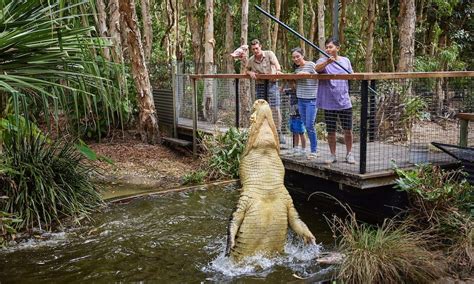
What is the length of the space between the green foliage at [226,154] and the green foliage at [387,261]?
430 cm

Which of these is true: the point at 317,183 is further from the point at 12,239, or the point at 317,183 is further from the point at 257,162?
the point at 12,239

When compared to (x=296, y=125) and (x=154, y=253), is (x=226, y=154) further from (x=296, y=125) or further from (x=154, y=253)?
(x=154, y=253)

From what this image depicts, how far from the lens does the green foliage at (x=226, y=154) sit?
8.80 metres

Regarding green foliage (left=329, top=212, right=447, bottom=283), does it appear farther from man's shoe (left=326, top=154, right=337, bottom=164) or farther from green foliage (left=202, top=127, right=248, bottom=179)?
green foliage (left=202, top=127, right=248, bottom=179)

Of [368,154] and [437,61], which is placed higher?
[437,61]

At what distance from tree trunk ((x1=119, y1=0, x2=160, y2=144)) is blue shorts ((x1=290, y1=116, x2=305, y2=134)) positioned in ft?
16.3

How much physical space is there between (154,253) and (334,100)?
9.17 feet

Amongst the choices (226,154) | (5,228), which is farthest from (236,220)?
(226,154)

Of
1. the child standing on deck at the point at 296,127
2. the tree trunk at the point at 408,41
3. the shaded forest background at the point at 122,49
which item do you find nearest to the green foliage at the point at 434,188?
the child standing on deck at the point at 296,127

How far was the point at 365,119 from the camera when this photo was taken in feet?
17.8

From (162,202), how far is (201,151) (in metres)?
3.23

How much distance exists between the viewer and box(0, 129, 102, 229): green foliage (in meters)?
6.18

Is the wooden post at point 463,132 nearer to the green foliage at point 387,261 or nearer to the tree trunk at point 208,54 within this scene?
the green foliage at point 387,261

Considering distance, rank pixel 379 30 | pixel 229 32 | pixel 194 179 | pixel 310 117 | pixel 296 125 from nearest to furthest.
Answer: pixel 310 117
pixel 296 125
pixel 194 179
pixel 229 32
pixel 379 30
